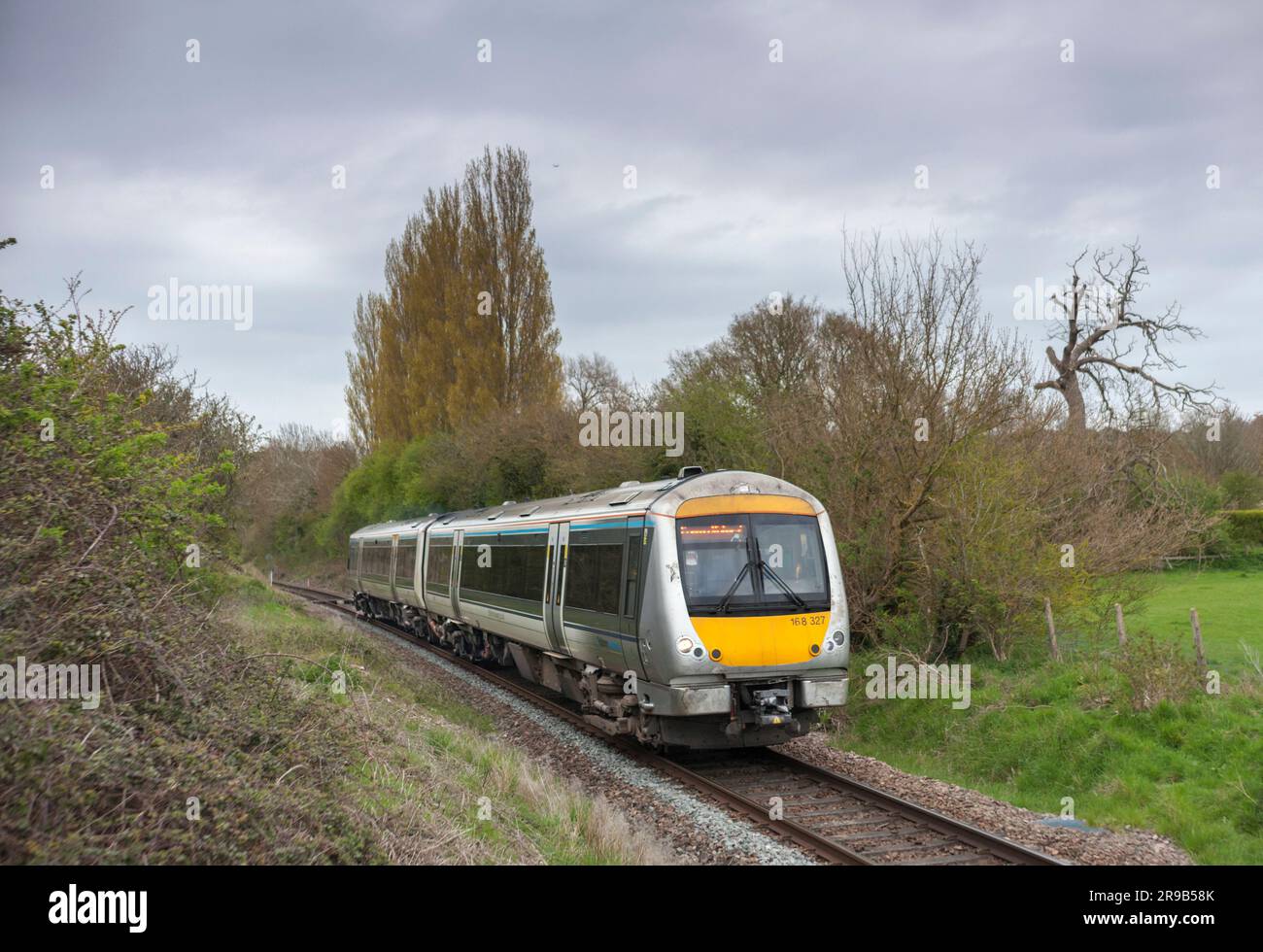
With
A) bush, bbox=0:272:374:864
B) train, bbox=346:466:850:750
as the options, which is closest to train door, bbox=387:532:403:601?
train, bbox=346:466:850:750

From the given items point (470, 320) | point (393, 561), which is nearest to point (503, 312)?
point (470, 320)

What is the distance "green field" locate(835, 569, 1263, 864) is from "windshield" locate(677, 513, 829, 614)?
2.58 metres

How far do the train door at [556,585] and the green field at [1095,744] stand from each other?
382 cm

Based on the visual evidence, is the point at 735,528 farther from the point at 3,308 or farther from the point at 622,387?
the point at 622,387

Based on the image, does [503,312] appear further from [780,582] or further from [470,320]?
[780,582]

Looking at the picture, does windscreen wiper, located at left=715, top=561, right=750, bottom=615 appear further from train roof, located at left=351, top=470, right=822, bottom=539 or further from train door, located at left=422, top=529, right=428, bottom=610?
train door, located at left=422, top=529, right=428, bottom=610

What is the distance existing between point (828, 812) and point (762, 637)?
186 cm

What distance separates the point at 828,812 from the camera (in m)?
8.38

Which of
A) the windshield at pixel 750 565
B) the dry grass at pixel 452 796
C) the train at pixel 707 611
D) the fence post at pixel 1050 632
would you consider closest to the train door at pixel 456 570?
the dry grass at pixel 452 796

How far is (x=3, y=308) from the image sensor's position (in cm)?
731

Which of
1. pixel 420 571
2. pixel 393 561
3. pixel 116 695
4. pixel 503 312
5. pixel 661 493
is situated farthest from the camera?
pixel 503 312

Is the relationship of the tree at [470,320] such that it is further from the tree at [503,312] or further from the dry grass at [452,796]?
the dry grass at [452,796]

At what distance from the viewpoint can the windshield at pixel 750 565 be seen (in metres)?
9.62
